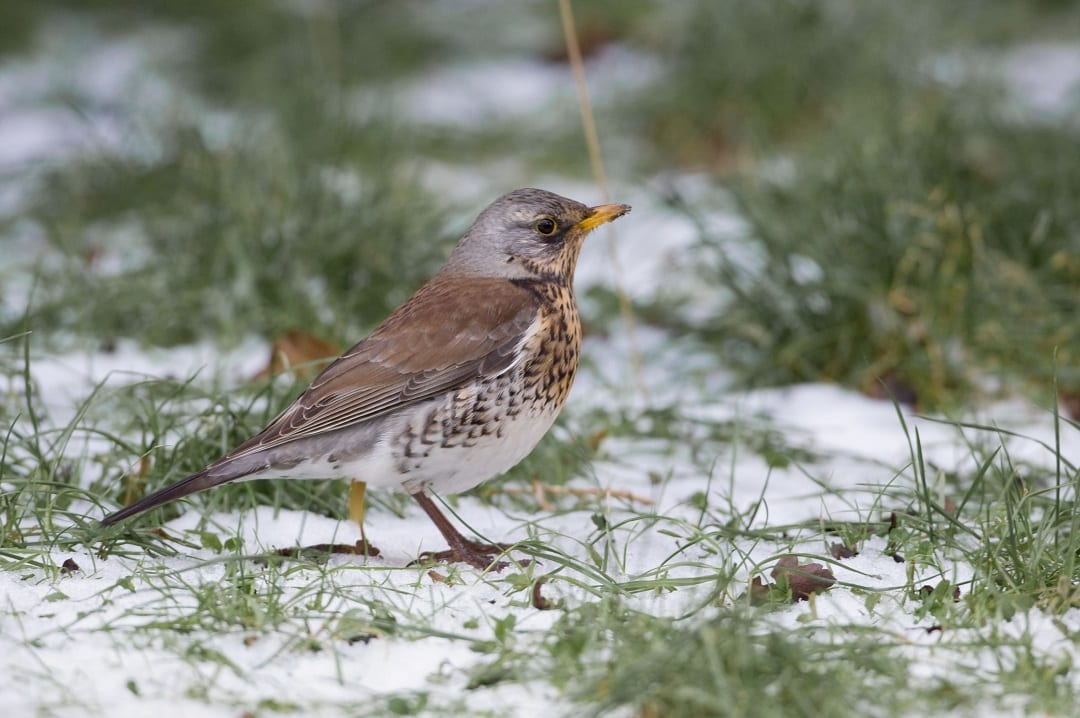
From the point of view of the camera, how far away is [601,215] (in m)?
4.18

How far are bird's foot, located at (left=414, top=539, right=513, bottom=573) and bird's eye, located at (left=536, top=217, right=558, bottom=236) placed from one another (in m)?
1.00

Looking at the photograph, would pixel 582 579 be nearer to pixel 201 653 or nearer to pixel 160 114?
pixel 201 653

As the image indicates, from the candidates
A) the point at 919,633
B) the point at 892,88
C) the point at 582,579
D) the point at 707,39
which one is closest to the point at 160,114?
the point at 707,39

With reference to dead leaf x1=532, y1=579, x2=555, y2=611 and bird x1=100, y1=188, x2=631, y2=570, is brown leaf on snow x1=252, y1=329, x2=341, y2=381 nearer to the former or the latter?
bird x1=100, y1=188, x2=631, y2=570

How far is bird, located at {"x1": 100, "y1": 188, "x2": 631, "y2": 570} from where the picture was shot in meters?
3.67

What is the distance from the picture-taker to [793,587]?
131 inches

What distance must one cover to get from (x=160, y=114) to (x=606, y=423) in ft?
11.1

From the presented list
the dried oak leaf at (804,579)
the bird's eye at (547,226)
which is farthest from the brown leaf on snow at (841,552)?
the bird's eye at (547,226)

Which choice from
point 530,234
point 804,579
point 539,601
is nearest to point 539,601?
point 539,601

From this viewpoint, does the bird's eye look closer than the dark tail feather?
No

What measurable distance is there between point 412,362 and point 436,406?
15 centimetres

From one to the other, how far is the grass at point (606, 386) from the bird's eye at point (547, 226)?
2.58 ft

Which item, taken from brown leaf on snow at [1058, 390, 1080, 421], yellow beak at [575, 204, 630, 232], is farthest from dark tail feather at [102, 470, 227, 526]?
brown leaf on snow at [1058, 390, 1080, 421]

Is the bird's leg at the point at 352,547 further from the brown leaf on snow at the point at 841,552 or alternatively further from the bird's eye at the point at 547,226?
the brown leaf on snow at the point at 841,552
